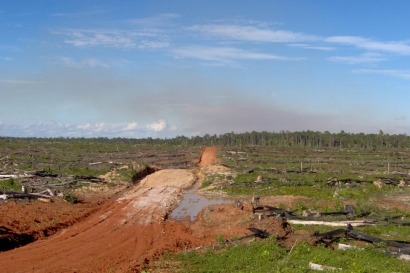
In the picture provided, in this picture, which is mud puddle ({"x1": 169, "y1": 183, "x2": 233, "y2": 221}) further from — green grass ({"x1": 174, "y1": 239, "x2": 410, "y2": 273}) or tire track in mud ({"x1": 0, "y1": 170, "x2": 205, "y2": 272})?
green grass ({"x1": 174, "y1": 239, "x2": 410, "y2": 273})

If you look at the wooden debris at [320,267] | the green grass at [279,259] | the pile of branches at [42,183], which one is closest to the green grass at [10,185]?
the pile of branches at [42,183]

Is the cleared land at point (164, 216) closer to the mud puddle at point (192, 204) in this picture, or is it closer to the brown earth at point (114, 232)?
the brown earth at point (114, 232)

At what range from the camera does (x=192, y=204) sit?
111 ft

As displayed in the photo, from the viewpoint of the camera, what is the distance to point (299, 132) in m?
125

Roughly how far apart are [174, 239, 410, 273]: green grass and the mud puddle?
10526 mm

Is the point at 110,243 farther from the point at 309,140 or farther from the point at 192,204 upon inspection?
the point at 309,140

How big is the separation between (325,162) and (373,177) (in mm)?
18443

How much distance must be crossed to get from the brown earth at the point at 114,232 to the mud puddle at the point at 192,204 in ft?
2.08

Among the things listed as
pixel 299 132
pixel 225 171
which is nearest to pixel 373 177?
pixel 225 171

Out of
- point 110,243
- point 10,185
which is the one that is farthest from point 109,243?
point 10,185

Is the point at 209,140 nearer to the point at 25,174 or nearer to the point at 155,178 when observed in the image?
the point at 155,178

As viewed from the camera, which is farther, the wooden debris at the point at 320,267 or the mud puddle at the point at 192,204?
the mud puddle at the point at 192,204

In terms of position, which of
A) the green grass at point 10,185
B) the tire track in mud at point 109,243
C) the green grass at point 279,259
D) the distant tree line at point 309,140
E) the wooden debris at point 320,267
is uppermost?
the distant tree line at point 309,140

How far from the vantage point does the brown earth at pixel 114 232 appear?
1648 cm
